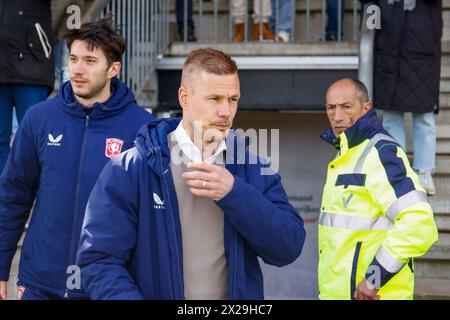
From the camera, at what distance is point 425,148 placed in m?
6.27

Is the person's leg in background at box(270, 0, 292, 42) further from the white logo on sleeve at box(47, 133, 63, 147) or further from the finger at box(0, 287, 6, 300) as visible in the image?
the finger at box(0, 287, 6, 300)

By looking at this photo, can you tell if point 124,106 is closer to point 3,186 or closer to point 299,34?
point 3,186

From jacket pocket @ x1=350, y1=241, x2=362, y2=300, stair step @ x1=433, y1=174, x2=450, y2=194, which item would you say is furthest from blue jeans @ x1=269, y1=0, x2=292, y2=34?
jacket pocket @ x1=350, y1=241, x2=362, y2=300

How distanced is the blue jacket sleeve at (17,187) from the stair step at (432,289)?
110 inches

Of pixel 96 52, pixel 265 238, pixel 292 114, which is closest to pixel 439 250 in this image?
pixel 292 114

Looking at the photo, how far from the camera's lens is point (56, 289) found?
3.68 meters

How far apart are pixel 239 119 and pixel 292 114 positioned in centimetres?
50

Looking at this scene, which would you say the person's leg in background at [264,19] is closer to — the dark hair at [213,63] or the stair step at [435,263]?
the stair step at [435,263]

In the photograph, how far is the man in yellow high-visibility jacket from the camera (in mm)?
3865

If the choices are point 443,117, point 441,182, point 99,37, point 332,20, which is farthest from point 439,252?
point 99,37

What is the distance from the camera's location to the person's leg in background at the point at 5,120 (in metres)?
5.77

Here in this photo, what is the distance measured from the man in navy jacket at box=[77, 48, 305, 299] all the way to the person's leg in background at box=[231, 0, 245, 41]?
212 inches

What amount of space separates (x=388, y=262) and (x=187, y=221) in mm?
1393

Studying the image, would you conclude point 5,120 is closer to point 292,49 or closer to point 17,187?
point 17,187
